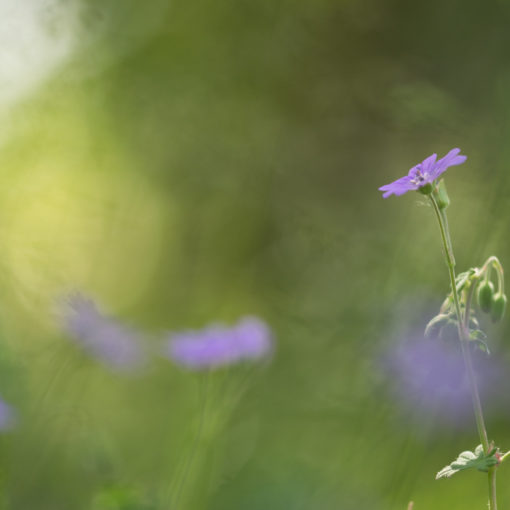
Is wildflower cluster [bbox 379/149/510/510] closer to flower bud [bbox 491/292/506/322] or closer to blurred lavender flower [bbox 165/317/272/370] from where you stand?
flower bud [bbox 491/292/506/322]

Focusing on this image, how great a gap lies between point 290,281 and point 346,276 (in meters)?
0.37

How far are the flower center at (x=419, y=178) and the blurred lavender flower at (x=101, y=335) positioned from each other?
0.65 meters

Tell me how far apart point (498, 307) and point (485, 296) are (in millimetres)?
20

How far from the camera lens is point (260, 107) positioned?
309 cm

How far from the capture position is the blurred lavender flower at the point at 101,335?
1.12 meters

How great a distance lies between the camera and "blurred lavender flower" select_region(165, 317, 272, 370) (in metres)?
1.07

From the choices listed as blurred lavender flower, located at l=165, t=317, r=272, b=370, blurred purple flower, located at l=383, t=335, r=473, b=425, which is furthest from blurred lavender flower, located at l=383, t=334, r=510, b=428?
blurred lavender flower, located at l=165, t=317, r=272, b=370

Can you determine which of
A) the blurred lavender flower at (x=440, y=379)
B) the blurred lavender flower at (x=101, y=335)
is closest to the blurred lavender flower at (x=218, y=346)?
the blurred lavender flower at (x=101, y=335)

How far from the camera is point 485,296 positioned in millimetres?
708

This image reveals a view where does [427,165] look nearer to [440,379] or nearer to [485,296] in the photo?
[485,296]

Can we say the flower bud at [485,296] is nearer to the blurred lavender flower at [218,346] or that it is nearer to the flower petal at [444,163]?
the flower petal at [444,163]

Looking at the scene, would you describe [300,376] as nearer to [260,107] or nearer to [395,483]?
[395,483]

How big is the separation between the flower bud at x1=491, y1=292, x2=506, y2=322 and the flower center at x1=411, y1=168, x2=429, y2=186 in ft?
0.55

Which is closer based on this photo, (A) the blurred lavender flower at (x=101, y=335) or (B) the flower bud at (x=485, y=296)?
(B) the flower bud at (x=485, y=296)
